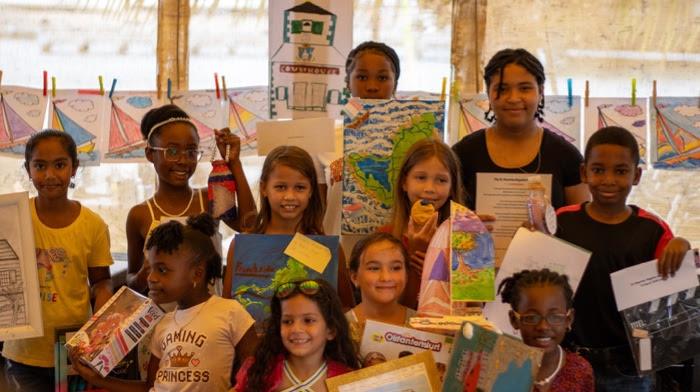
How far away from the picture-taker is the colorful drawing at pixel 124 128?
15.3 feet

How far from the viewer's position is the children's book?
2.63m

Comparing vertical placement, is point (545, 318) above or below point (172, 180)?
below

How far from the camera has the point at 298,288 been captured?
2578 millimetres

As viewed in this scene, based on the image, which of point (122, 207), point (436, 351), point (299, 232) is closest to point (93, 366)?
point (299, 232)

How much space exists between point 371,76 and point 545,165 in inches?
32.7

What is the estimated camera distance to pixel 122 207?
193 inches

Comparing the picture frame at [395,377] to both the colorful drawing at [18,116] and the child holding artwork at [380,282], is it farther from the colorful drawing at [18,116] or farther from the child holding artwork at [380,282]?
the colorful drawing at [18,116]

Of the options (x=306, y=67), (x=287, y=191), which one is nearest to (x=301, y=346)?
(x=287, y=191)

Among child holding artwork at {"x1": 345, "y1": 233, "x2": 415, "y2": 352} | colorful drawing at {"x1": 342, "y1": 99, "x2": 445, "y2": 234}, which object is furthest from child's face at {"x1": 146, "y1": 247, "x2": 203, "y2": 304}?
colorful drawing at {"x1": 342, "y1": 99, "x2": 445, "y2": 234}

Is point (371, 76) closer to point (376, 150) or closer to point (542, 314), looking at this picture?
point (376, 150)

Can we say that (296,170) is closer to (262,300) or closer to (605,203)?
(262,300)

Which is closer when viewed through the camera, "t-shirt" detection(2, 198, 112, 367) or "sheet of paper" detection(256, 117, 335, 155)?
"t-shirt" detection(2, 198, 112, 367)

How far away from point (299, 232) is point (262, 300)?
0.93 ft

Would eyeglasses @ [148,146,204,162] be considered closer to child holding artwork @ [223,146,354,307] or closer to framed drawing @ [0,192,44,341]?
child holding artwork @ [223,146,354,307]
